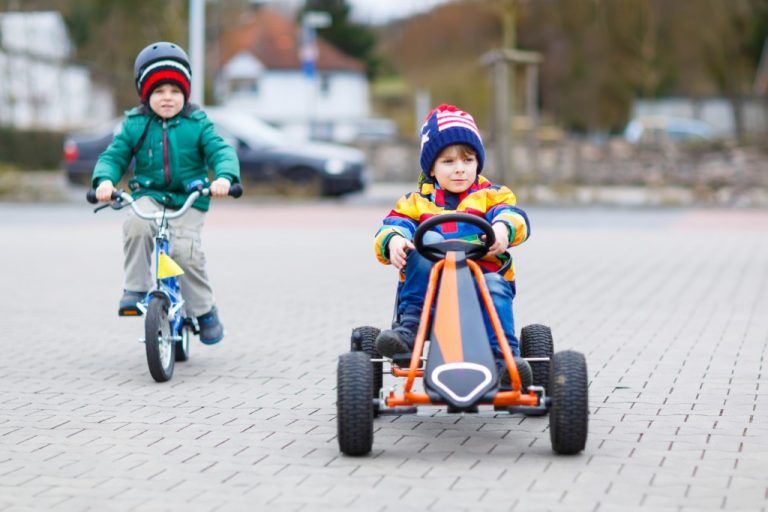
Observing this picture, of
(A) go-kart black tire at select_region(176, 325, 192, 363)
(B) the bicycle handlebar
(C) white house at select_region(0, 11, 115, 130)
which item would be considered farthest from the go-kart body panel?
(C) white house at select_region(0, 11, 115, 130)

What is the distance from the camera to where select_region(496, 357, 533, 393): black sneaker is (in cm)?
542

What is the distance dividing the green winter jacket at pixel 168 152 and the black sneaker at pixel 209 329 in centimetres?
61

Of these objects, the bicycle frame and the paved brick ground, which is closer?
the paved brick ground

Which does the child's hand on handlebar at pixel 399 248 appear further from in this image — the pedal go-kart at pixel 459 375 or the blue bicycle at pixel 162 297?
the blue bicycle at pixel 162 297

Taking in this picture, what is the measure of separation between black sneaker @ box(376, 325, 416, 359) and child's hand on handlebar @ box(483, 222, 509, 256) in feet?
1.52

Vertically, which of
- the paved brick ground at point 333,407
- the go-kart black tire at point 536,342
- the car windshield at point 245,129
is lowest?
the paved brick ground at point 333,407

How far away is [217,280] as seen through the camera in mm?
12414

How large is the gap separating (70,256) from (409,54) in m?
25.7

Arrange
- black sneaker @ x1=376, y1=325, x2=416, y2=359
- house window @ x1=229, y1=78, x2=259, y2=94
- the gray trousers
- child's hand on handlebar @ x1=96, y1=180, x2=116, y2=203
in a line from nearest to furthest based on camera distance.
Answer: black sneaker @ x1=376, y1=325, x2=416, y2=359
child's hand on handlebar @ x1=96, y1=180, x2=116, y2=203
the gray trousers
house window @ x1=229, y1=78, x2=259, y2=94

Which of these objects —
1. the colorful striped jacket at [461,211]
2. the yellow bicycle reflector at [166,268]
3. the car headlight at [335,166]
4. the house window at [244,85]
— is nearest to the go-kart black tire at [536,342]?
the colorful striped jacket at [461,211]

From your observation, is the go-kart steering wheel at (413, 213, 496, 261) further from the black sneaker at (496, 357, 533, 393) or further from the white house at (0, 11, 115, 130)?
the white house at (0, 11, 115, 130)

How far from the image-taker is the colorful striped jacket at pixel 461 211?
5.73 m

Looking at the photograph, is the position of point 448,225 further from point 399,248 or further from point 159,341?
point 159,341

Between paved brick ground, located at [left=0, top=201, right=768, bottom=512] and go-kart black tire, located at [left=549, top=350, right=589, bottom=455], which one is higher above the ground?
go-kart black tire, located at [left=549, top=350, right=589, bottom=455]
